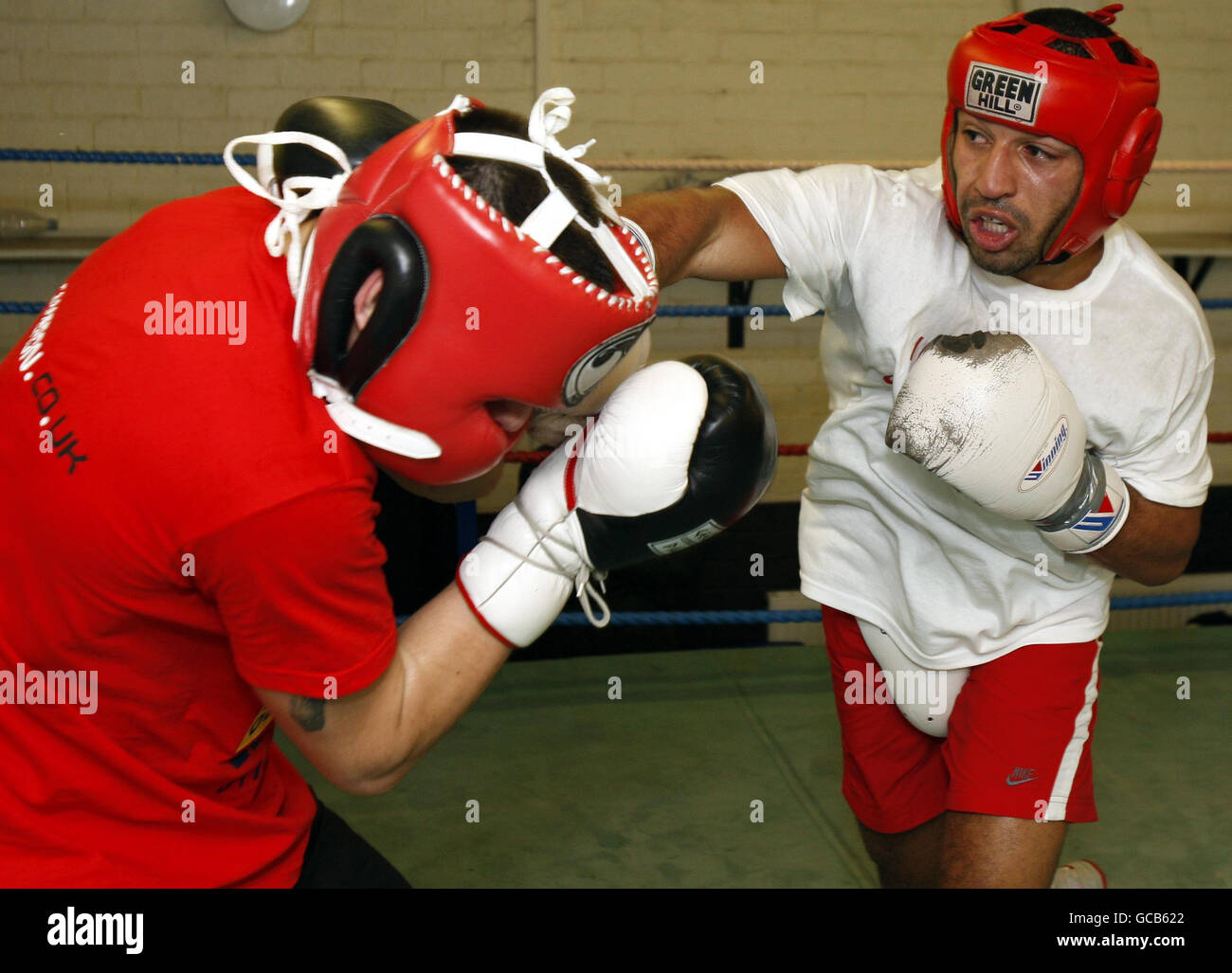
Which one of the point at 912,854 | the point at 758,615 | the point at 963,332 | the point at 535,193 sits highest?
the point at 535,193

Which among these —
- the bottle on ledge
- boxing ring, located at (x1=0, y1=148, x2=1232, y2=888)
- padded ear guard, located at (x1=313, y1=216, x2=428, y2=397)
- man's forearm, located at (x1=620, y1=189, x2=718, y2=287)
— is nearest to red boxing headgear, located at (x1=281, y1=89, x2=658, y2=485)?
padded ear guard, located at (x1=313, y1=216, x2=428, y2=397)

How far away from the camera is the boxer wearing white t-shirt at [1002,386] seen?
4.84ft

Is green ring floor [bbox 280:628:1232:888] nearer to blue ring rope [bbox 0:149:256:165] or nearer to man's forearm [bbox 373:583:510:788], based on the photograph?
man's forearm [bbox 373:583:510:788]

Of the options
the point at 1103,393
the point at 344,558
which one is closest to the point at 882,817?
the point at 1103,393

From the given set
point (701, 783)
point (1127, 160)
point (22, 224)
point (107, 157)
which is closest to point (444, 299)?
point (1127, 160)

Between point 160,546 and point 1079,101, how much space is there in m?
1.22

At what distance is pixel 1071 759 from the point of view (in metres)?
1.67

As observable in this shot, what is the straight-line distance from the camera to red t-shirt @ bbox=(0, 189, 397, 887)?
0.97m

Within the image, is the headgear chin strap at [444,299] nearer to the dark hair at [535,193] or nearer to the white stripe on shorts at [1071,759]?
the dark hair at [535,193]

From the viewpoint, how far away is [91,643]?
1050 mm

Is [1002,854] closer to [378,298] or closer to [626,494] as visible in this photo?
[626,494]

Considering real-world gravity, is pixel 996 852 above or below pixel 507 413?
below

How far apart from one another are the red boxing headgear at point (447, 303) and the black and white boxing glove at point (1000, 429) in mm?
546
